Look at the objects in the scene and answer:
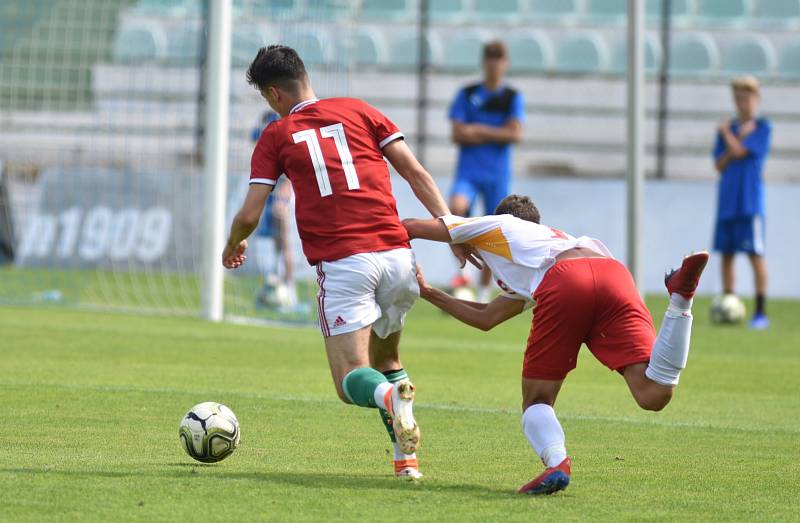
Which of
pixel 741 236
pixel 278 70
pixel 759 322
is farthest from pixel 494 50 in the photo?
pixel 278 70

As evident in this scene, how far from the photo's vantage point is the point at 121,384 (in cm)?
831

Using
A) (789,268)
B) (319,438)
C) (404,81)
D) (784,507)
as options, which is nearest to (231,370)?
(319,438)

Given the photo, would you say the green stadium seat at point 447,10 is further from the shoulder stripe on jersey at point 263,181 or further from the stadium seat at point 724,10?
the shoulder stripe on jersey at point 263,181

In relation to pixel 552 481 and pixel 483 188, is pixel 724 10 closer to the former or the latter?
pixel 483 188

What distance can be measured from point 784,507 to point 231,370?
4.87 metres

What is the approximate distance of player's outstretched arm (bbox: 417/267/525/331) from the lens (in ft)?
19.1

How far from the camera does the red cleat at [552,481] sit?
518 cm

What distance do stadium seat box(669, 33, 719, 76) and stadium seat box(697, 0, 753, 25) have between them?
0.98m

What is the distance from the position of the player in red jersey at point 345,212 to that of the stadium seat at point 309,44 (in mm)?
7490

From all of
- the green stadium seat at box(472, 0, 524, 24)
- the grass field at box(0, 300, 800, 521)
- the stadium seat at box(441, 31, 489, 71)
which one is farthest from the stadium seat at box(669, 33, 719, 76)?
the grass field at box(0, 300, 800, 521)

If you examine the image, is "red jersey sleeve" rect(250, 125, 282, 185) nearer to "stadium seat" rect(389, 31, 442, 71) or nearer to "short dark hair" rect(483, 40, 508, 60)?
"short dark hair" rect(483, 40, 508, 60)

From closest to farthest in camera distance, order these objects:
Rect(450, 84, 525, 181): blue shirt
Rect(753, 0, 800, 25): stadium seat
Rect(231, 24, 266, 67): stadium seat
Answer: Rect(231, 24, 266, 67): stadium seat
Rect(450, 84, 525, 181): blue shirt
Rect(753, 0, 800, 25): stadium seat

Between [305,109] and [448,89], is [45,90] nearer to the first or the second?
[448,89]

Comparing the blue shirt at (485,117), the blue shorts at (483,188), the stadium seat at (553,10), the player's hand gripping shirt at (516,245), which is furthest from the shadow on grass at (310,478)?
the stadium seat at (553,10)
